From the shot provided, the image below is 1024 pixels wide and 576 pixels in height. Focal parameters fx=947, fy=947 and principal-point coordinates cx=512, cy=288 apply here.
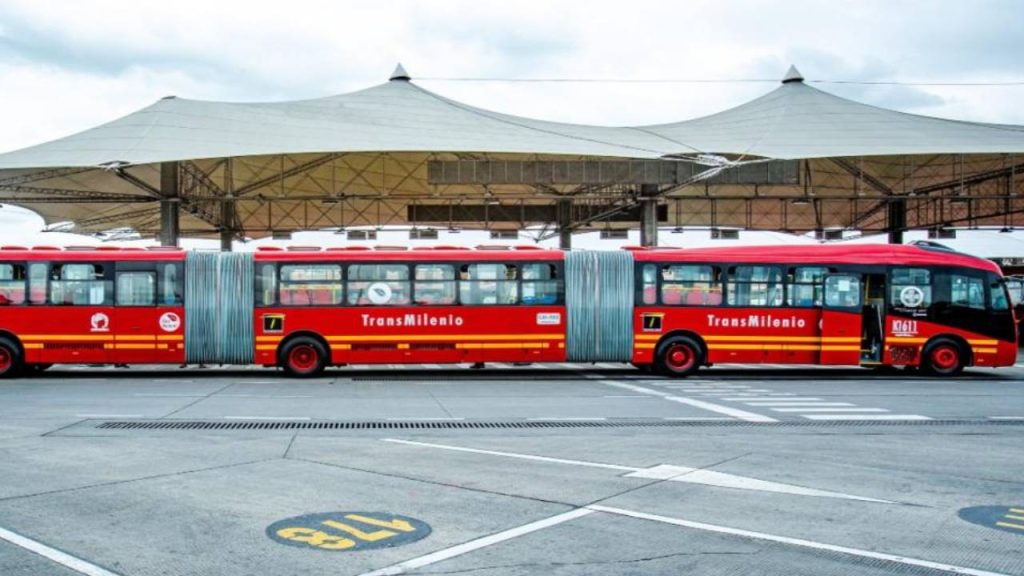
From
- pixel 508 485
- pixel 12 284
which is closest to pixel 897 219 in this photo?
pixel 12 284

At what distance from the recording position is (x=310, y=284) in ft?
68.3

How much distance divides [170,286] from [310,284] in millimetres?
3040

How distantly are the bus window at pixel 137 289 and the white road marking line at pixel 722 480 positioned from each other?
1480 cm

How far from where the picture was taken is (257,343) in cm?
2058

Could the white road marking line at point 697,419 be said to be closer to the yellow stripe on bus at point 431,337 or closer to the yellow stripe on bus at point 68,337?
the yellow stripe on bus at point 431,337

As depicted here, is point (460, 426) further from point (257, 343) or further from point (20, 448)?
point (257, 343)

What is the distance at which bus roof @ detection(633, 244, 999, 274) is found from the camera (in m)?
21.2

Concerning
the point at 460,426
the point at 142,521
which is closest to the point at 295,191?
the point at 460,426

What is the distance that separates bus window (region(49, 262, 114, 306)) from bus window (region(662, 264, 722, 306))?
12.2 metres

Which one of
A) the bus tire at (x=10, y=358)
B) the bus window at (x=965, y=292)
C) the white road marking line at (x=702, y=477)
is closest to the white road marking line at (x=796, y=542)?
the white road marking line at (x=702, y=477)

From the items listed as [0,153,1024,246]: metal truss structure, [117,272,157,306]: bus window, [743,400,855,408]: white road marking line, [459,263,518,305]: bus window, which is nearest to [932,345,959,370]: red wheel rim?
[743,400,855,408]: white road marking line

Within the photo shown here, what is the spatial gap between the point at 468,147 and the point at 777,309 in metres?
13.8

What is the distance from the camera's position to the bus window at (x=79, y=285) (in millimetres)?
20391

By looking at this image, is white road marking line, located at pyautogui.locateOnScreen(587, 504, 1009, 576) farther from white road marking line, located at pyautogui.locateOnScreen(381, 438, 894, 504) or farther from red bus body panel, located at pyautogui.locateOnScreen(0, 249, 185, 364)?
red bus body panel, located at pyautogui.locateOnScreen(0, 249, 185, 364)
